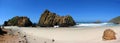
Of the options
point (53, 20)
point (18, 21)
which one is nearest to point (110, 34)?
point (18, 21)

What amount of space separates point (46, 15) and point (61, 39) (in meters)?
17.6

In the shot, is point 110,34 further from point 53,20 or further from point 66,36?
point 53,20

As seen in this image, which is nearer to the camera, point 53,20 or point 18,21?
point 18,21

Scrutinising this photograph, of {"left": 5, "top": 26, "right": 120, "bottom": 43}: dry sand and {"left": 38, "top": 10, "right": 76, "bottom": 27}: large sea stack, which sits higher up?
{"left": 38, "top": 10, "right": 76, "bottom": 27}: large sea stack

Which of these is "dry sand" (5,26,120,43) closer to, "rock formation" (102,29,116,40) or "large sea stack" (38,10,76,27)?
"rock formation" (102,29,116,40)

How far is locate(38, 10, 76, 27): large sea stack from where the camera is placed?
33.6m

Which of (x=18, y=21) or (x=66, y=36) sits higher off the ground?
(x=18, y=21)

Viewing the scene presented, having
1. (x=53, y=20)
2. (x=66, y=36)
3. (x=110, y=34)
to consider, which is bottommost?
(x=66, y=36)

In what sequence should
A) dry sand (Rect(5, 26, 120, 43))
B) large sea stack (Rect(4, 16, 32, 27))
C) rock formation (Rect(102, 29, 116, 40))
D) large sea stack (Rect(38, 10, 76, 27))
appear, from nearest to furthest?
rock formation (Rect(102, 29, 116, 40)), dry sand (Rect(5, 26, 120, 43)), large sea stack (Rect(4, 16, 32, 27)), large sea stack (Rect(38, 10, 76, 27))

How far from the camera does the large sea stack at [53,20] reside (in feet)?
110

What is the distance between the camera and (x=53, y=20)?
35.3 m

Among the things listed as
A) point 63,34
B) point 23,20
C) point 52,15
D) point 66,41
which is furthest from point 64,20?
point 66,41

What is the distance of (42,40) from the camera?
56.6 ft

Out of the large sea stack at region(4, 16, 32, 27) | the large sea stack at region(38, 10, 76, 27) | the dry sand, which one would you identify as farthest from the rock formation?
the large sea stack at region(38, 10, 76, 27)
